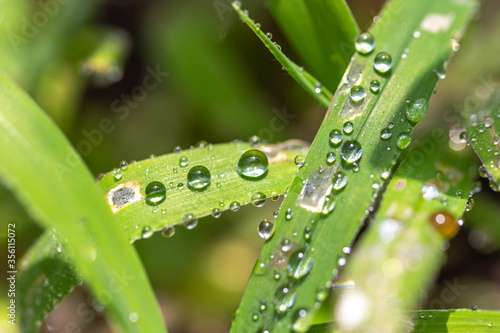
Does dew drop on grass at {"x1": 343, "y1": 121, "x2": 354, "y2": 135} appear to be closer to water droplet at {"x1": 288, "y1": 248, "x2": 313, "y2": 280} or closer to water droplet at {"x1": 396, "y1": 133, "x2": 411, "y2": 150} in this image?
water droplet at {"x1": 396, "y1": 133, "x2": 411, "y2": 150}

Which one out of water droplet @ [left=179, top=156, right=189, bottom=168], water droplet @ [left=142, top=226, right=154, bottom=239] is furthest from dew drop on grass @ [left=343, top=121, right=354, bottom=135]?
water droplet @ [left=142, top=226, right=154, bottom=239]

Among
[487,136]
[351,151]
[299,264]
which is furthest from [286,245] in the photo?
[487,136]

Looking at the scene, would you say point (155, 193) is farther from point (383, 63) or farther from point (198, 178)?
point (383, 63)

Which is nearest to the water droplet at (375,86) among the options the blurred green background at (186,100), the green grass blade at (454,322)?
the green grass blade at (454,322)

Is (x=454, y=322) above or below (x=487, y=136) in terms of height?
below

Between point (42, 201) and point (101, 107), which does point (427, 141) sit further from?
point (101, 107)

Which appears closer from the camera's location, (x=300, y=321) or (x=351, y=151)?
(x=300, y=321)

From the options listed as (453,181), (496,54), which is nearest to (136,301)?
(453,181)
